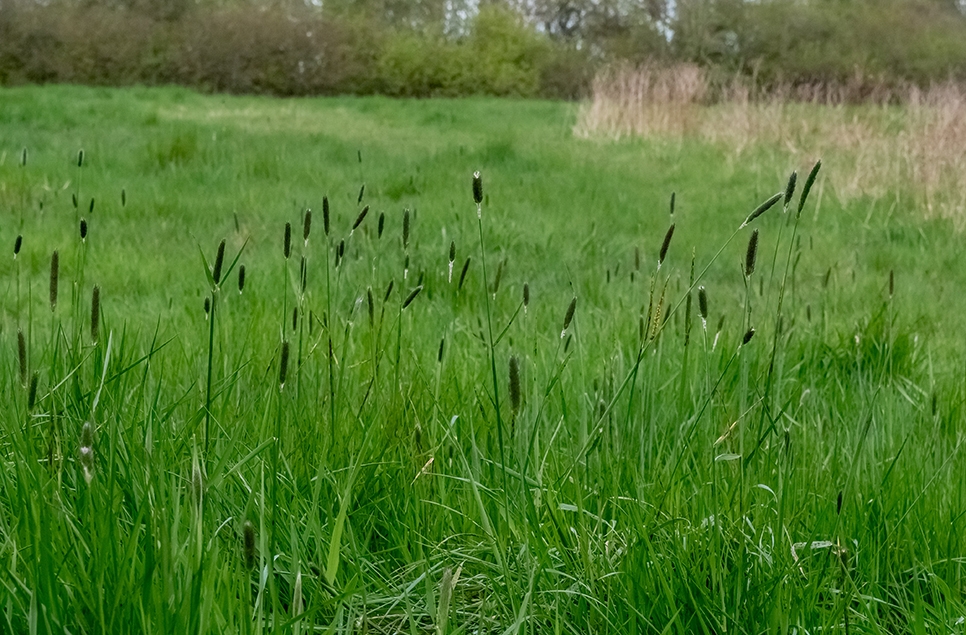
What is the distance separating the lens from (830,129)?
29.2ft

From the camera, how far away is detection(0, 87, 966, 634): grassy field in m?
1.04

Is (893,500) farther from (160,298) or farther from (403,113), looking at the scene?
(403,113)

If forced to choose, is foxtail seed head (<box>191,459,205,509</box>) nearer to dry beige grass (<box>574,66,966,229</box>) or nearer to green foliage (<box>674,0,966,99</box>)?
dry beige grass (<box>574,66,966,229</box>)

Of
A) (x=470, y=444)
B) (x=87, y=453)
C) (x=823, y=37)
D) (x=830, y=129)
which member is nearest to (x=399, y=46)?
(x=823, y=37)

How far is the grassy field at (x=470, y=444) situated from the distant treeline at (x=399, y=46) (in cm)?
2597

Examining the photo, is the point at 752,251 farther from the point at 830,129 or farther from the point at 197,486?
the point at 830,129

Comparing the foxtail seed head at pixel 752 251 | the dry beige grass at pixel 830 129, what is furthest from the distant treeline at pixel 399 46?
the foxtail seed head at pixel 752 251

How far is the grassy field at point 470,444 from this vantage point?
3.42 ft

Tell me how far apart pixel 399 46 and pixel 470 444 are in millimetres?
32112

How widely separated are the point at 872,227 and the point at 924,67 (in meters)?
29.2

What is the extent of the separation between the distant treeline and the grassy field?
85.2 ft

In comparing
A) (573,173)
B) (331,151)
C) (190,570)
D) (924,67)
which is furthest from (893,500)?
(924,67)

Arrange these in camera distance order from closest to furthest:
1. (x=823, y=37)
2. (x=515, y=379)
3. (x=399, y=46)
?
(x=515, y=379) → (x=823, y=37) → (x=399, y=46)

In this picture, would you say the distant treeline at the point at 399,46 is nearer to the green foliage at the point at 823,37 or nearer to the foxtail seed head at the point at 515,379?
the green foliage at the point at 823,37
